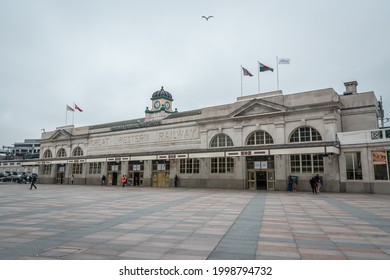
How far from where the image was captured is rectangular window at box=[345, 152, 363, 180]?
2377cm

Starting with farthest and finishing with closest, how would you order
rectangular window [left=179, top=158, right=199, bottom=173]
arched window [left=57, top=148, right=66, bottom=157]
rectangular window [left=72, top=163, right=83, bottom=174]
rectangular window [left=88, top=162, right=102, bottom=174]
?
1. arched window [left=57, top=148, right=66, bottom=157]
2. rectangular window [left=72, top=163, right=83, bottom=174]
3. rectangular window [left=88, top=162, right=102, bottom=174]
4. rectangular window [left=179, top=158, right=199, bottom=173]

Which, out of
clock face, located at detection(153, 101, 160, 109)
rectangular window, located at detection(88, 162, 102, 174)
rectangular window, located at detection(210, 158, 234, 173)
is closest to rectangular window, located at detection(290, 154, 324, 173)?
rectangular window, located at detection(210, 158, 234, 173)

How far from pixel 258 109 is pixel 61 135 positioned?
115 feet

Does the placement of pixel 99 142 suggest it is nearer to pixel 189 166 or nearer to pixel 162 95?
pixel 162 95

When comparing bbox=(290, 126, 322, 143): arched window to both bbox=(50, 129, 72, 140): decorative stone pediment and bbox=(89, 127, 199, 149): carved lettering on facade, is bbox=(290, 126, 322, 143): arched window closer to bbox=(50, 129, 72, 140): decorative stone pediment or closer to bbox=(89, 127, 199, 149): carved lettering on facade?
bbox=(89, 127, 199, 149): carved lettering on facade

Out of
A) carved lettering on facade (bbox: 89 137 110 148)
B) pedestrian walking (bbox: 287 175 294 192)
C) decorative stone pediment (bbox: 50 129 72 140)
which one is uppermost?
decorative stone pediment (bbox: 50 129 72 140)

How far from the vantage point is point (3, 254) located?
5.65 meters

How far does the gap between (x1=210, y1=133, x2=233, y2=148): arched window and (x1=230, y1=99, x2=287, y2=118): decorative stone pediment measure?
8.76 feet

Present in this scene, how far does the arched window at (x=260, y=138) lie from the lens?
28647 millimetres

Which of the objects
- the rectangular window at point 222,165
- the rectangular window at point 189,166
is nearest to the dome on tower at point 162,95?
the rectangular window at point 189,166

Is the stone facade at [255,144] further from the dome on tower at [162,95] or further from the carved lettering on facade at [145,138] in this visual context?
the dome on tower at [162,95]

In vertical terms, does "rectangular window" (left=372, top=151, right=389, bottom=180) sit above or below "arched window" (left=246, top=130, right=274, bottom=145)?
below

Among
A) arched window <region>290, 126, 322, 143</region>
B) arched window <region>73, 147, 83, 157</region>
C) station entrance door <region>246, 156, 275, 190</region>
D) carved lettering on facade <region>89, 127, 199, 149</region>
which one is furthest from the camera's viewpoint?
arched window <region>73, 147, 83, 157</region>

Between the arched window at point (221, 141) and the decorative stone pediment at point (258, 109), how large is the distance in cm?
267
